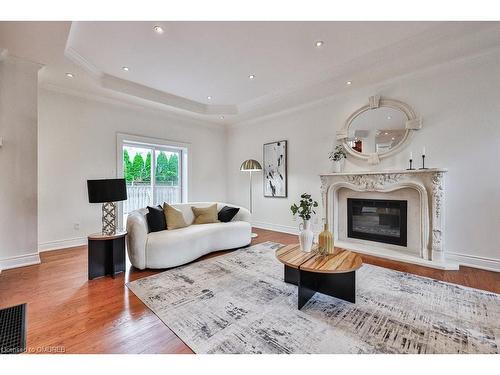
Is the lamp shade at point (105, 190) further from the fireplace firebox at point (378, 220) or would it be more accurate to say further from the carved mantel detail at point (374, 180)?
the fireplace firebox at point (378, 220)

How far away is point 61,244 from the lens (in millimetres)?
3873

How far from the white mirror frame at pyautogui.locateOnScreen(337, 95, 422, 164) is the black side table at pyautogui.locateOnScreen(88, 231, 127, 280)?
3.89 m

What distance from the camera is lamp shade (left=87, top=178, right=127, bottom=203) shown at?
2.67m

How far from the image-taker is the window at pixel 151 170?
4.77 meters

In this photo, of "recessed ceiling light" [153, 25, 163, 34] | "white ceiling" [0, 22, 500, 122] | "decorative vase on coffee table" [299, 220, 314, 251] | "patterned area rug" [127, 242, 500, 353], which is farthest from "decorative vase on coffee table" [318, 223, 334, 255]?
"recessed ceiling light" [153, 25, 163, 34]

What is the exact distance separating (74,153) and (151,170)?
1.47 m

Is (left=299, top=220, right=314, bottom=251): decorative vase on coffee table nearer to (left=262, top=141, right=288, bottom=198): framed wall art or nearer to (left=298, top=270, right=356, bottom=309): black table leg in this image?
(left=298, top=270, right=356, bottom=309): black table leg

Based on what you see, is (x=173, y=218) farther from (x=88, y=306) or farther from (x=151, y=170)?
(x=151, y=170)

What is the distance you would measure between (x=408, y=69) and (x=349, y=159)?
1.57 meters

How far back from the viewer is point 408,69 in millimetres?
3354

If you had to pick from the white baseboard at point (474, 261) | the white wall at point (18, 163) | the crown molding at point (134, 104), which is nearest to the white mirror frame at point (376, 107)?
the white baseboard at point (474, 261)

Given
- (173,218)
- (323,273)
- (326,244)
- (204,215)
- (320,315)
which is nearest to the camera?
(320,315)

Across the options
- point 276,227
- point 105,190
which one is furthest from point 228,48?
point 276,227
